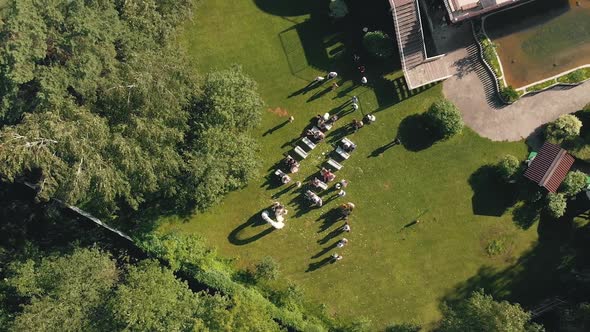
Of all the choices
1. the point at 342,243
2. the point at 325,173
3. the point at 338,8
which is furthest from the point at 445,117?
the point at 342,243

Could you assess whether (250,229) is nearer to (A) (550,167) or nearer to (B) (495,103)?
(B) (495,103)

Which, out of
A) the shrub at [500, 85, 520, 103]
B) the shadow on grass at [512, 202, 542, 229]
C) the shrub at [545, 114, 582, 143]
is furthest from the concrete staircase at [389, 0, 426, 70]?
the shadow on grass at [512, 202, 542, 229]

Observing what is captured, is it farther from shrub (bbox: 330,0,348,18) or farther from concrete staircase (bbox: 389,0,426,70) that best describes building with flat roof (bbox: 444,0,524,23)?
shrub (bbox: 330,0,348,18)

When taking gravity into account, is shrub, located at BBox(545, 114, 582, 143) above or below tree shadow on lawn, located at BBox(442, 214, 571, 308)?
above

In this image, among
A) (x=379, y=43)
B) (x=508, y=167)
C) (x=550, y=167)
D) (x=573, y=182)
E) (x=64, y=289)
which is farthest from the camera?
(x=379, y=43)

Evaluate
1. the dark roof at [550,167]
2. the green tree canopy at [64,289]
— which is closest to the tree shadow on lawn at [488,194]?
the dark roof at [550,167]

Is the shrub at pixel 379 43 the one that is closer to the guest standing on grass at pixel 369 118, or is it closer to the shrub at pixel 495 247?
the guest standing on grass at pixel 369 118

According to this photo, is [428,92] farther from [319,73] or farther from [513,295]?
[513,295]
